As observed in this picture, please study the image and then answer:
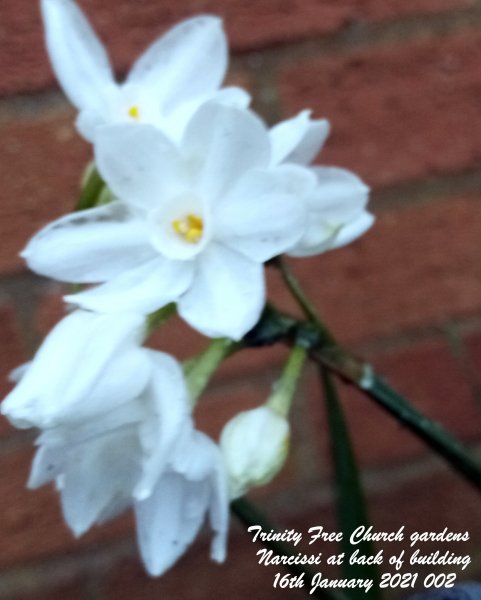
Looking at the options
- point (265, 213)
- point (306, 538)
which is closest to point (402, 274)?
point (306, 538)

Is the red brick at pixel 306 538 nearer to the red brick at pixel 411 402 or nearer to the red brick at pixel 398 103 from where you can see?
the red brick at pixel 411 402

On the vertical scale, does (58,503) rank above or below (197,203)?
below

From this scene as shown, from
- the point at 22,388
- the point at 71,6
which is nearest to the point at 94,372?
the point at 22,388

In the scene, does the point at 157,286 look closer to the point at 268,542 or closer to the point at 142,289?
the point at 142,289

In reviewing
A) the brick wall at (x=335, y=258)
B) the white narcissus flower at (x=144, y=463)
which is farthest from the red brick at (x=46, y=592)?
the white narcissus flower at (x=144, y=463)

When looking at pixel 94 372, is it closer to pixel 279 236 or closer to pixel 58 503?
pixel 279 236

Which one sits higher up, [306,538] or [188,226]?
[188,226]

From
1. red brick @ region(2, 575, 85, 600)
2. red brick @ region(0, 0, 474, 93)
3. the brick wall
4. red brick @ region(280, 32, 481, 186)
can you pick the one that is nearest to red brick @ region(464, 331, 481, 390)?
the brick wall
